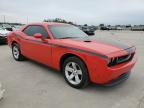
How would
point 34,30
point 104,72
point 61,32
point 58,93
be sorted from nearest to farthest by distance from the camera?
1. point 104,72
2. point 58,93
3. point 61,32
4. point 34,30

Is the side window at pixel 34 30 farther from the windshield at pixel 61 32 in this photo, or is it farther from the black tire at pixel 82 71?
the black tire at pixel 82 71

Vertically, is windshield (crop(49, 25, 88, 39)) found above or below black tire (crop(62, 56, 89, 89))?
above

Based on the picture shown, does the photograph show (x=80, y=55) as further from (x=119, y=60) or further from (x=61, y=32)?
(x=61, y=32)

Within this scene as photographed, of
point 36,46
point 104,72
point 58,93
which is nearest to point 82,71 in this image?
point 104,72

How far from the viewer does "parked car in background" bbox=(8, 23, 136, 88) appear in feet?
10.2

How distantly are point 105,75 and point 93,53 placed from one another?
488 mm

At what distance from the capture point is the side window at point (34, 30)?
4480mm

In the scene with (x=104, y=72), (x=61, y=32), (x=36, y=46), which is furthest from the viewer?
(x=36, y=46)

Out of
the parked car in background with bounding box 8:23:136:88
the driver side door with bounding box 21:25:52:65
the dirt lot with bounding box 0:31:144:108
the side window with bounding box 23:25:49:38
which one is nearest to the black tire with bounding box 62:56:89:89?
the parked car in background with bounding box 8:23:136:88

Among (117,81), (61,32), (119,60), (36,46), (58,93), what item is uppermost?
(61,32)

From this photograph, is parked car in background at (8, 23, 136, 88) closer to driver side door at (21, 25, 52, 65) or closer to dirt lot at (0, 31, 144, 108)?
driver side door at (21, 25, 52, 65)

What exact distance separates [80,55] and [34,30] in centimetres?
230

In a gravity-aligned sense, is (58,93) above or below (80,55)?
below

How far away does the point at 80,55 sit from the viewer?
337 centimetres
